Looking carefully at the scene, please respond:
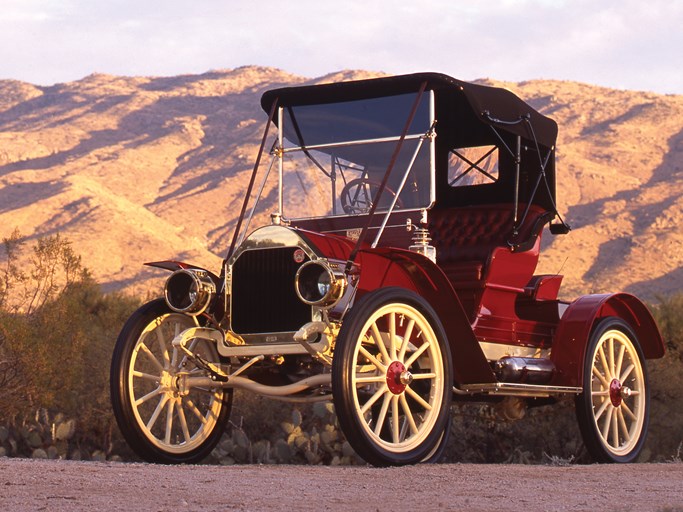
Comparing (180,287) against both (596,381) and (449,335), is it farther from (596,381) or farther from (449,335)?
(596,381)

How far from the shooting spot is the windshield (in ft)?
29.4

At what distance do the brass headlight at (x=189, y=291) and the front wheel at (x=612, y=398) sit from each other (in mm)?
3346

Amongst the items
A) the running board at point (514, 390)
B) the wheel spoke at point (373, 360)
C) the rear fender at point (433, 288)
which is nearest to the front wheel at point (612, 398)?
the running board at point (514, 390)

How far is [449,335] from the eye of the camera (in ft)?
27.7

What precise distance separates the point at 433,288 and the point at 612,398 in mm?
2683

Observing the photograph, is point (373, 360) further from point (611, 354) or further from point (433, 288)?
point (611, 354)

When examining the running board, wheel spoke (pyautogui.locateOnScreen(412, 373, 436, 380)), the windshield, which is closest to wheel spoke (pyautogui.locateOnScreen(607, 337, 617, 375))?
the running board

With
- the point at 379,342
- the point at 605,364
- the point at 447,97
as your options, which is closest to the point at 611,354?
the point at 605,364

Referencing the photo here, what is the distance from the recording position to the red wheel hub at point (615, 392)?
10109 millimetres

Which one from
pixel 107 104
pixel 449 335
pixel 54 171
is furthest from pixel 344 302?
pixel 107 104

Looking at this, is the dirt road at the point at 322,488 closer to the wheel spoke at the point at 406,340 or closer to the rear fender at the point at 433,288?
the wheel spoke at the point at 406,340

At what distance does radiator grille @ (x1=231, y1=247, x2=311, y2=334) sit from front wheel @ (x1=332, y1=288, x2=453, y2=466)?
552 mm

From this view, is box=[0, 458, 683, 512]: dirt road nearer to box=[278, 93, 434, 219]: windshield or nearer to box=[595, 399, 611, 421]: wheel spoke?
box=[595, 399, 611, 421]: wheel spoke

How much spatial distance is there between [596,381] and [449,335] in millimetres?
2543
